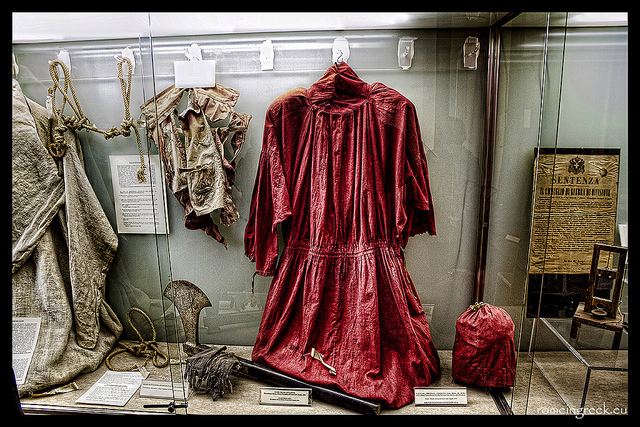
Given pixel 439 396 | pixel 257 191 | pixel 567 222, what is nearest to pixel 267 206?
pixel 257 191

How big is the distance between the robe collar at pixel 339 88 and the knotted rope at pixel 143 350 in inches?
43.2

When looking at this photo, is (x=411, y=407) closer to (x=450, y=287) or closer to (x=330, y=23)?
(x=450, y=287)

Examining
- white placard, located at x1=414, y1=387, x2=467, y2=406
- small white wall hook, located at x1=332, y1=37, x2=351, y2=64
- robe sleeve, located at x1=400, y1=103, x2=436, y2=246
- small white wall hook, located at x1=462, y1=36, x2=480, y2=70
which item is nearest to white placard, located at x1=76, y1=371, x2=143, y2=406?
white placard, located at x1=414, y1=387, x2=467, y2=406

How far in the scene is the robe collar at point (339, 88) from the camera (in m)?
1.97

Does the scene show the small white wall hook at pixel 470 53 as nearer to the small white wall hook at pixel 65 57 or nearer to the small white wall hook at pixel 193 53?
the small white wall hook at pixel 193 53

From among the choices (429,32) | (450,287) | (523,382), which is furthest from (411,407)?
(429,32)

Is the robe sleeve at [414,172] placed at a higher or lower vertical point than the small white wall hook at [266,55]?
lower

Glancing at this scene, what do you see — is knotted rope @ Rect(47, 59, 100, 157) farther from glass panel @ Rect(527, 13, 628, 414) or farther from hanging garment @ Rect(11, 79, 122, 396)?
glass panel @ Rect(527, 13, 628, 414)

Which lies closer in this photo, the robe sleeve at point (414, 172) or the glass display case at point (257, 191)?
the glass display case at point (257, 191)

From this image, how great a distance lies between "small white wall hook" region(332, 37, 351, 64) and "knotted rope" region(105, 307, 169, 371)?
1.28 metres

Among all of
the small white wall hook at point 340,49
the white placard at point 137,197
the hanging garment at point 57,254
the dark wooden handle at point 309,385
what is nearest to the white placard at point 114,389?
the hanging garment at point 57,254

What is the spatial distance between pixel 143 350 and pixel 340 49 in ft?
4.70

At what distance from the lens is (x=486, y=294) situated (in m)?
2.16
